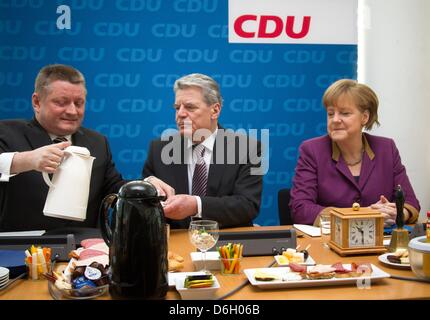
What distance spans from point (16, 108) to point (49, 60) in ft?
1.49

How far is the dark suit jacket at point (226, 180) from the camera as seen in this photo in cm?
223

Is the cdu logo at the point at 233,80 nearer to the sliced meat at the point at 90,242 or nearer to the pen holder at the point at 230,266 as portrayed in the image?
the sliced meat at the point at 90,242

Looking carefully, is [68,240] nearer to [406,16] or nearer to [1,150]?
[1,150]

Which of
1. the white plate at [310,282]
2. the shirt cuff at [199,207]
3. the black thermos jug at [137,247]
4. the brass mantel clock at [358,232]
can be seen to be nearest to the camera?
the black thermos jug at [137,247]

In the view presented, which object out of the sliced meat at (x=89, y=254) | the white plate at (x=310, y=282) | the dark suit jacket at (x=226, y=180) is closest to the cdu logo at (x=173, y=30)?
the dark suit jacket at (x=226, y=180)

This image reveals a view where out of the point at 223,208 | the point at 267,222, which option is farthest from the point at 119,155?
the point at 223,208

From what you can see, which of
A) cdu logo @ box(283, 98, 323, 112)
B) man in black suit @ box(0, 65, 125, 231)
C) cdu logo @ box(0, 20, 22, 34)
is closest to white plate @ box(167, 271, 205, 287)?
man in black suit @ box(0, 65, 125, 231)

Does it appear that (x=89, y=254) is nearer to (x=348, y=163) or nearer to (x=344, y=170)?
(x=344, y=170)

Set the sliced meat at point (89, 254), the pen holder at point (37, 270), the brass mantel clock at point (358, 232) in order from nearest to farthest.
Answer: the pen holder at point (37, 270) → the sliced meat at point (89, 254) → the brass mantel clock at point (358, 232)

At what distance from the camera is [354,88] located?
2523 millimetres

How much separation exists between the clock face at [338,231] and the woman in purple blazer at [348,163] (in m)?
0.65

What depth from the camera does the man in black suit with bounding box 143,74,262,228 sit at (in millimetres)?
2379

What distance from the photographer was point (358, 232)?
1642 mm

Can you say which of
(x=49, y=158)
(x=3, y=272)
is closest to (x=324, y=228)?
(x=49, y=158)
